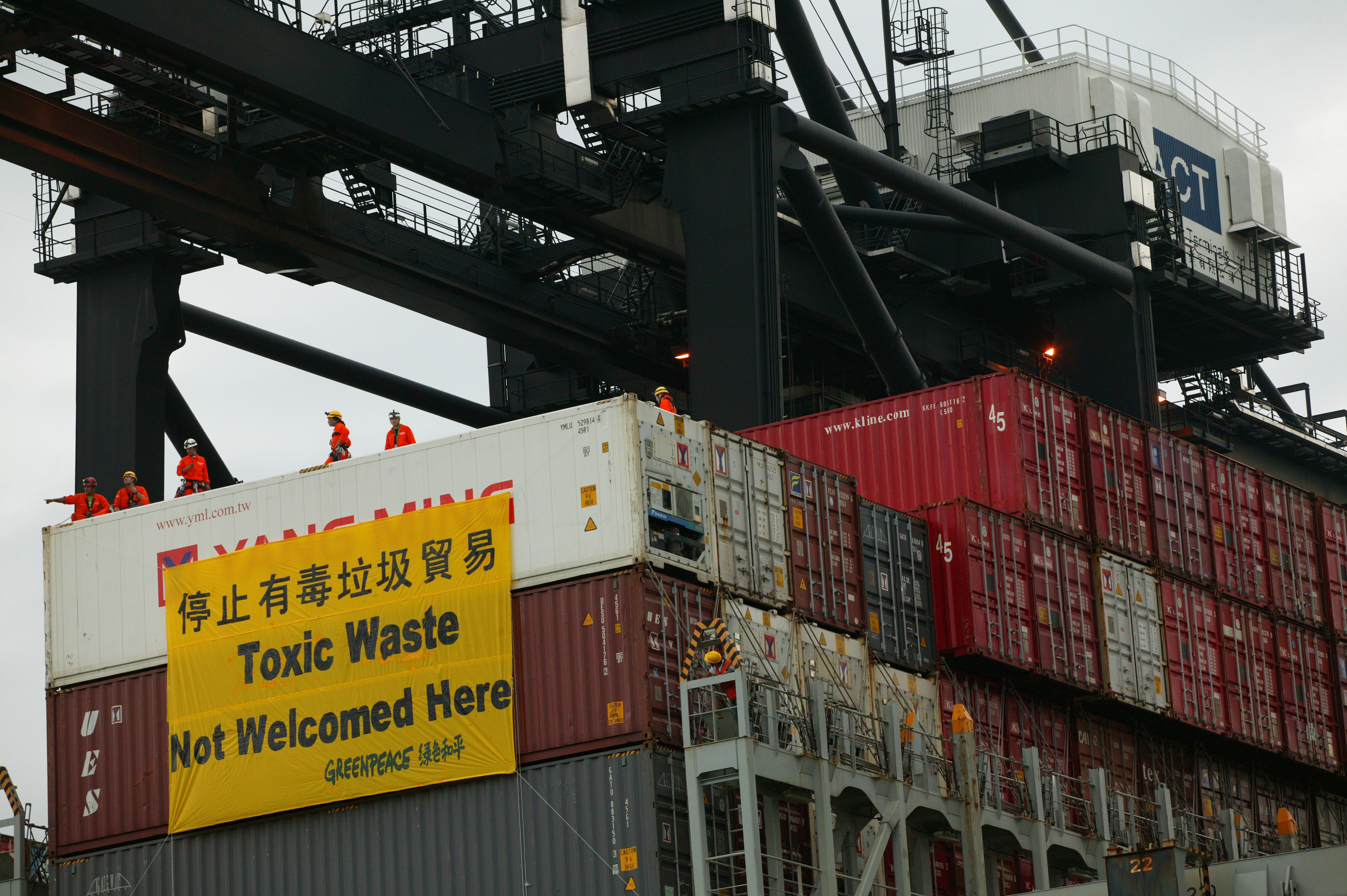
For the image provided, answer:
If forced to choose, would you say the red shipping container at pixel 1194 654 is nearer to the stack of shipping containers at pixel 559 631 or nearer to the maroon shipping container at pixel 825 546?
the stack of shipping containers at pixel 559 631

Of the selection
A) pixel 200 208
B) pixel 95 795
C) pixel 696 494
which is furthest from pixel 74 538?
pixel 696 494

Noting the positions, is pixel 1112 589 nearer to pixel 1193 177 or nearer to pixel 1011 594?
→ pixel 1011 594

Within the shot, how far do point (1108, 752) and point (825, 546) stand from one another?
780 cm

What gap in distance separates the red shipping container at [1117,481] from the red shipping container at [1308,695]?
4897 mm

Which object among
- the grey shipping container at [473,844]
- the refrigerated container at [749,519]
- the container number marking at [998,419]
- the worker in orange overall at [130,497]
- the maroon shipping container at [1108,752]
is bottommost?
the grey shipping container at [473,844]

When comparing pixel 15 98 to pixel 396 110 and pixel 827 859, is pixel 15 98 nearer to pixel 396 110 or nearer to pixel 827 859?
pixel 396 110

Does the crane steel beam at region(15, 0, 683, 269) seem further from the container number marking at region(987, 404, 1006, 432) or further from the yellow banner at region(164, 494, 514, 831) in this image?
the container number marking at region(987, 404, 1006, 432)

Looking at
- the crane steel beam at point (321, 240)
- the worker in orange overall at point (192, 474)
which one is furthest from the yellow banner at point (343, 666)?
the crane steel beam at point (321, 240)

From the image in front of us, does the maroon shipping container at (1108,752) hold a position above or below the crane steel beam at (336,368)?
below

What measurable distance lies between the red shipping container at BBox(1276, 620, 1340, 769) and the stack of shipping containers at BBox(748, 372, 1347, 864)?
5cm

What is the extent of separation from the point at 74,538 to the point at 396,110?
27.5ft

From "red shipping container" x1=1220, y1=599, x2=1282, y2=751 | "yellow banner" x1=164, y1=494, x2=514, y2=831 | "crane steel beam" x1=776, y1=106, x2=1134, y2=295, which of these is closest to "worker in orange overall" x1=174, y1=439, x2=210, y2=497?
"yellow banner" x1=164, y1=494, x2=514, y2=831

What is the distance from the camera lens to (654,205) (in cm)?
3969

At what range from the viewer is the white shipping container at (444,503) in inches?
1073
